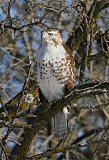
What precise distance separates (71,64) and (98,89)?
1.58 m

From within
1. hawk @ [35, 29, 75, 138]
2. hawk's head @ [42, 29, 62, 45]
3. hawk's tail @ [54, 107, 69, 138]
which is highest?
hawk's head @ [42, 29, 62, 45]

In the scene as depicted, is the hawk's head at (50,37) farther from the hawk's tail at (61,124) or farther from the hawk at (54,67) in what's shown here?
the hawk's tail at (61,124)

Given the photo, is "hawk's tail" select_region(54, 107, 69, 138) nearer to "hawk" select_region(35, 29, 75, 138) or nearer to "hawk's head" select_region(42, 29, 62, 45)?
"hawk" select_region(35, 29, 75, 138)

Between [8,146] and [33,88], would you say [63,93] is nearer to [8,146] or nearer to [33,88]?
[33,88]

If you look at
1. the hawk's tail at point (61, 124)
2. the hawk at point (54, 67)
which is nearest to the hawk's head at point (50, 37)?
the hawk at point (54, 67)

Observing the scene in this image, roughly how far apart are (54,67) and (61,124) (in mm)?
774

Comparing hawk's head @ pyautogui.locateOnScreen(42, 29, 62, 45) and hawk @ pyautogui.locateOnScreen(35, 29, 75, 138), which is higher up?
hawk's head @ pyautogui.locateOnScreen(42, 29, 62, 45)

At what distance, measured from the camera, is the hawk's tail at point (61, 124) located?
6.32 meters

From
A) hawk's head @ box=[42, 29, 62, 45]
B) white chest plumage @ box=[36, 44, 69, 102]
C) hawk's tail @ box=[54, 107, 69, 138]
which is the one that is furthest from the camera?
hawk's tail @ box=[54, 107, 69, 138]

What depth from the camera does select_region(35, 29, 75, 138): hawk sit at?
604cm

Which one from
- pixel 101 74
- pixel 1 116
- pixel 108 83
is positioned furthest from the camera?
pixel 101 74

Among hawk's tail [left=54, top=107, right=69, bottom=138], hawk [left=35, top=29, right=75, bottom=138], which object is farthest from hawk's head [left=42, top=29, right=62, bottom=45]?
hawk's tail [left=54, top=107, right=69, bottom=138]

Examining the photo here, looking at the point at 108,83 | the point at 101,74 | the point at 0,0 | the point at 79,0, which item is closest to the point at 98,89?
the point at 108,83

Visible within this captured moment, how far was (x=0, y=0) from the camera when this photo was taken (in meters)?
6.85
